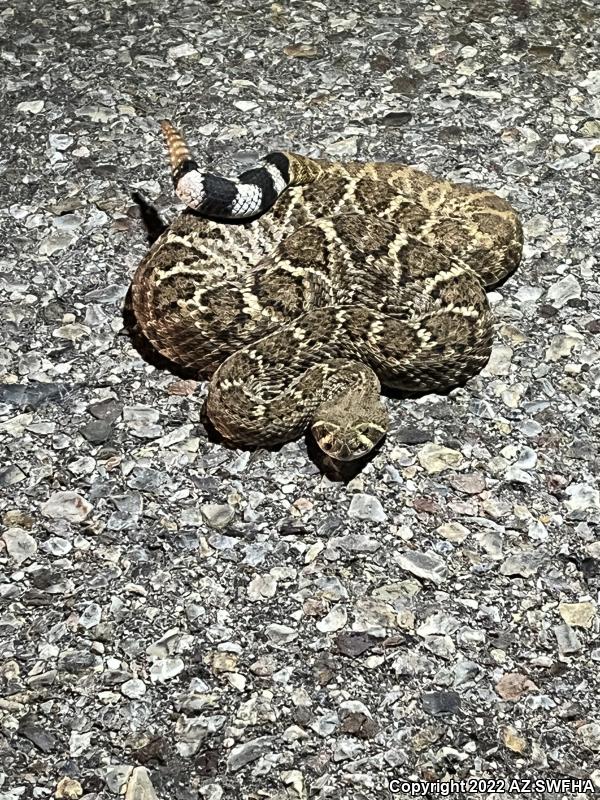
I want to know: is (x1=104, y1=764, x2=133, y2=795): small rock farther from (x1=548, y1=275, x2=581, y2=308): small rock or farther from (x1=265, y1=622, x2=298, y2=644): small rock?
(x1=548, y1=275, x2=581, y2=308): small rock

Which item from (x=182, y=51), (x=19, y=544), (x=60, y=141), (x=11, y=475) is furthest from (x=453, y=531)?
(x=182, y=51)

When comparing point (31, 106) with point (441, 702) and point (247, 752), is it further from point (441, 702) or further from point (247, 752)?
point (441, 702)

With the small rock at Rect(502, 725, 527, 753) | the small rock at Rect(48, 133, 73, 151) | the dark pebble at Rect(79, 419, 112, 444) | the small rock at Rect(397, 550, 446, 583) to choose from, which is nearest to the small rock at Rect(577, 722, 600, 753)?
the small rock at Rect(502, 725, 527, 753)

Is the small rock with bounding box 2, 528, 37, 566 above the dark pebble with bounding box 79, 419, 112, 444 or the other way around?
the other way around

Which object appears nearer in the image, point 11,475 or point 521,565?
point 521,565

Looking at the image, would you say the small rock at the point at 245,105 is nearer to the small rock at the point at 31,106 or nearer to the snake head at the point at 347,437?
the small rock at the point at 31,106

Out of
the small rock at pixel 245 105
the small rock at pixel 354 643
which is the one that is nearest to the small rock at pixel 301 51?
the small rock at pixel 245 105

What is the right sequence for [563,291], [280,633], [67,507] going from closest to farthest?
[280,633], [67,507], [563,291]
